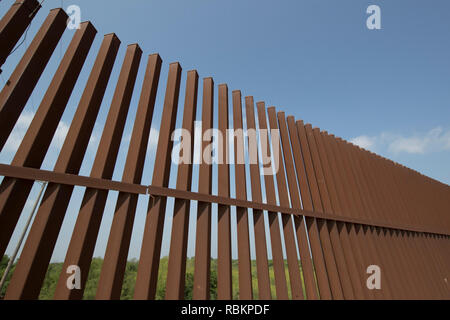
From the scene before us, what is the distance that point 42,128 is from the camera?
56.0 inches

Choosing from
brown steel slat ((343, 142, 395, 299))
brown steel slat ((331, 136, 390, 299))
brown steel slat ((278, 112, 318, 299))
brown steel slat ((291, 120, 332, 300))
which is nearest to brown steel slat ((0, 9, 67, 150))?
brown steel slat ((278, 112, 318, 299))

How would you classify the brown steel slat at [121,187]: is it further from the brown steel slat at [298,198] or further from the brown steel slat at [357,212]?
the brown steel slat at [357,212]

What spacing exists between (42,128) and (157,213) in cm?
90

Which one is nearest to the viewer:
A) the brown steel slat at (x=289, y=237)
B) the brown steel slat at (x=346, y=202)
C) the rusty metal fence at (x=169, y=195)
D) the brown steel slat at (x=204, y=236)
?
the rusty metal fence at (x=169, y=195)

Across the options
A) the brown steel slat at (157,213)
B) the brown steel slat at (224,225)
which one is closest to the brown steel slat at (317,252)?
the brown steel slat at (224,225)

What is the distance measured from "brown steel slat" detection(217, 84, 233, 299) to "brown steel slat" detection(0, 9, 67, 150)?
5.00ft

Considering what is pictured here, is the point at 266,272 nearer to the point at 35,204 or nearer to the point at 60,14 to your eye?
the point at 35,204

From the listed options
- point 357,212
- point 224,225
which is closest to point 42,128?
point 224,225

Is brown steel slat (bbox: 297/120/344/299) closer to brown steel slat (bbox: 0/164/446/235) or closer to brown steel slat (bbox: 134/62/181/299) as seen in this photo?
brown steel slat (bbox: 0/164/446/235)

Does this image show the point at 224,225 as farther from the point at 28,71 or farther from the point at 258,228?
the point at 28,71

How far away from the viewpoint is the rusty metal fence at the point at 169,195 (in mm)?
1364

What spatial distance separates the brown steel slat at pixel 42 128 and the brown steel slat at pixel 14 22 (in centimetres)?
26

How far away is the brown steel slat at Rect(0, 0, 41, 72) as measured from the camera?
1.42 m
